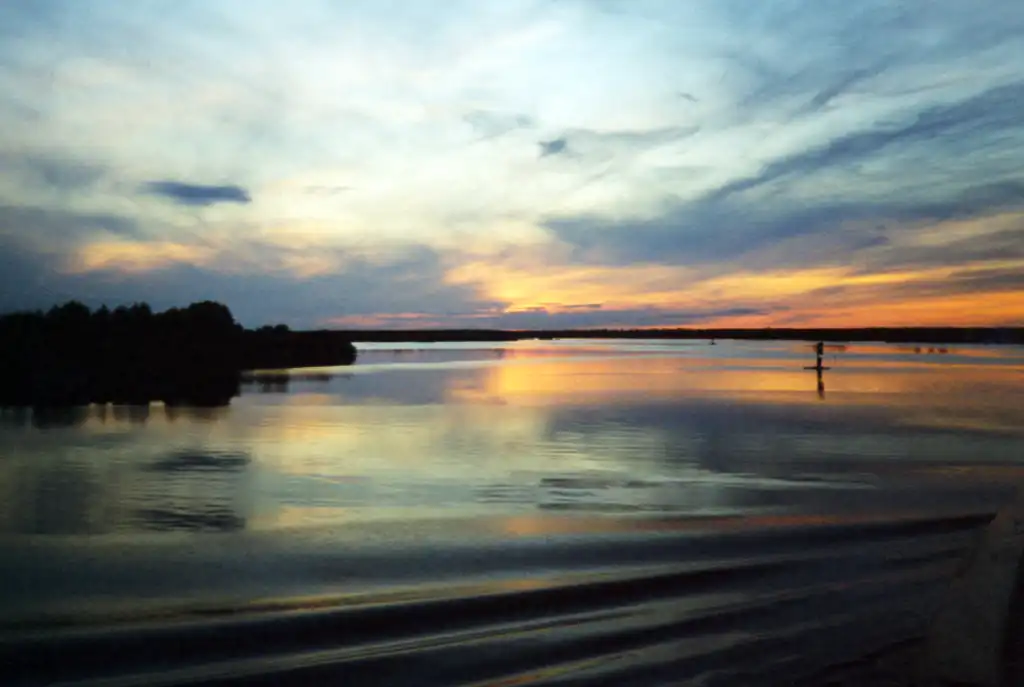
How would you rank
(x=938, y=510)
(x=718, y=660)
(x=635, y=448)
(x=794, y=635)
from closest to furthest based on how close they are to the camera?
(x=718, y=660) < (x=794, y=635) < (x=938, y=510) < (x=635, y=448)

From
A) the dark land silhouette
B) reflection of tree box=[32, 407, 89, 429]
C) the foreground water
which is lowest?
the foreground water

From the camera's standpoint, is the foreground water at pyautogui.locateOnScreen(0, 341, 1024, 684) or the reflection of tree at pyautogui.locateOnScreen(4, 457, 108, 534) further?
the reflection of tree at pyautogui.locateOnScreen(4, 457, 108, 534)

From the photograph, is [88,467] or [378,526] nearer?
[378,526]

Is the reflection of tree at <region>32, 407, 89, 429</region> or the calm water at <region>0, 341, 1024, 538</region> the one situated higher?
the reflection of tree at <region>32, 407, 89, 429</region>

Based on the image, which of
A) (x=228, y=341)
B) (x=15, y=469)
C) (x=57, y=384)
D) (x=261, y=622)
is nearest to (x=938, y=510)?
(x=261, y=622)

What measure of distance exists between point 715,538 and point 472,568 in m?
3.05

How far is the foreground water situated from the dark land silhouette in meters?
7.37

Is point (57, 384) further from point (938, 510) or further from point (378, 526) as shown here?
point (938, 510)

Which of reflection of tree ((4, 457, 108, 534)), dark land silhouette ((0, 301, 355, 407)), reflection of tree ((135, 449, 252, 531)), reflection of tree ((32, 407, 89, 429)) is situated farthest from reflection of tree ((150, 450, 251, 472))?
dark land silhouette ((0, 301, 355, 407))

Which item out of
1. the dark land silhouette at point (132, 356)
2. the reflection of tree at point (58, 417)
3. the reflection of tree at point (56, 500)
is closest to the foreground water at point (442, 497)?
the reflection of tree at point (56, 500)

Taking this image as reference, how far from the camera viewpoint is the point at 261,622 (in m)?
6.86

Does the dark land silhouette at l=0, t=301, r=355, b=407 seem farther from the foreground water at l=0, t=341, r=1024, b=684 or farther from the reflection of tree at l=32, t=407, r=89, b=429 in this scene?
the foreground water at l=0, t=341, r=1024, b=684

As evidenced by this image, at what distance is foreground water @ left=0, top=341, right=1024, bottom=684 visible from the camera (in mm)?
8180

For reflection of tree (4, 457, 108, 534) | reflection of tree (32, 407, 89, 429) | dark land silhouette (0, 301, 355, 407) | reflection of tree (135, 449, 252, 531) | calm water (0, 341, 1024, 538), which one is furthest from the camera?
dark land silhouette (0, 301, 355, 407)
